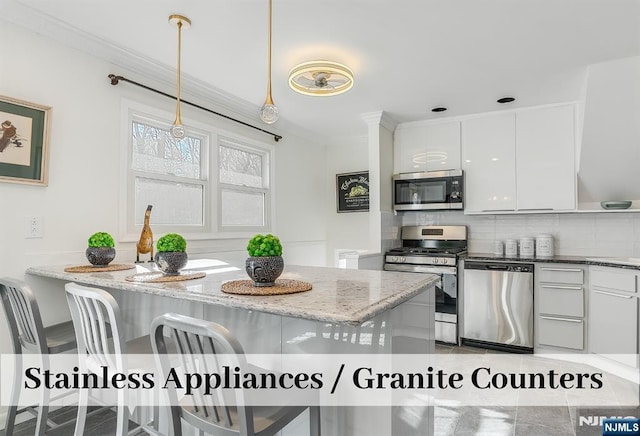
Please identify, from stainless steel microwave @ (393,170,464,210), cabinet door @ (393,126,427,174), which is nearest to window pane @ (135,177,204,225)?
stainless steel microwave @ (393,170,464,210)

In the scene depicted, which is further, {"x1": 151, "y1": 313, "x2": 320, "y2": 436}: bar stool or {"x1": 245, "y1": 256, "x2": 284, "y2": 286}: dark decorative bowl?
{"x1": 245, "y1": 256, "x2": 284, "y2": 286}: dark decorative bowl

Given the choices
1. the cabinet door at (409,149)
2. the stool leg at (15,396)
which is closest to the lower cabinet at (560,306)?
the cabinet door at (409,149)

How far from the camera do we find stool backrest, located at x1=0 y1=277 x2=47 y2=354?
5.33ft

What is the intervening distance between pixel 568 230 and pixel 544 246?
36cm

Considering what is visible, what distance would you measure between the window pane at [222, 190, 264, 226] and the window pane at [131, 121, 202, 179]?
447mm

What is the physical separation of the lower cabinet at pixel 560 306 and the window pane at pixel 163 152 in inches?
130

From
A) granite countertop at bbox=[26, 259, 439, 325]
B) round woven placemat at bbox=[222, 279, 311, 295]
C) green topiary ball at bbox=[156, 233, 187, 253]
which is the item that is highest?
green topiary ball at bbox=[156, 233, 187, 253]

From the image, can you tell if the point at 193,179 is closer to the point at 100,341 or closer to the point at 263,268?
the point at 100,341

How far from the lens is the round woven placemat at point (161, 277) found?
163cm

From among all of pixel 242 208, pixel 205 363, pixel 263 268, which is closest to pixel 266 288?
pixel 263 268

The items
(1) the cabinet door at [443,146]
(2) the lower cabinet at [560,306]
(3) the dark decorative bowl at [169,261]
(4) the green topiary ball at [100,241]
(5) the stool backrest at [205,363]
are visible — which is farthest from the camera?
(1) the cabinet door at [443,146]

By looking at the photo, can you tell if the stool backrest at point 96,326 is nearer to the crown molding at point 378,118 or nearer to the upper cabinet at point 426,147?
the crown molding at point 378,118

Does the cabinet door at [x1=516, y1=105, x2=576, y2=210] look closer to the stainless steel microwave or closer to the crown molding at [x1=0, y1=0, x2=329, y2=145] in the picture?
the stainless steel microwave

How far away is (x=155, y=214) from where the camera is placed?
2.91 metres
